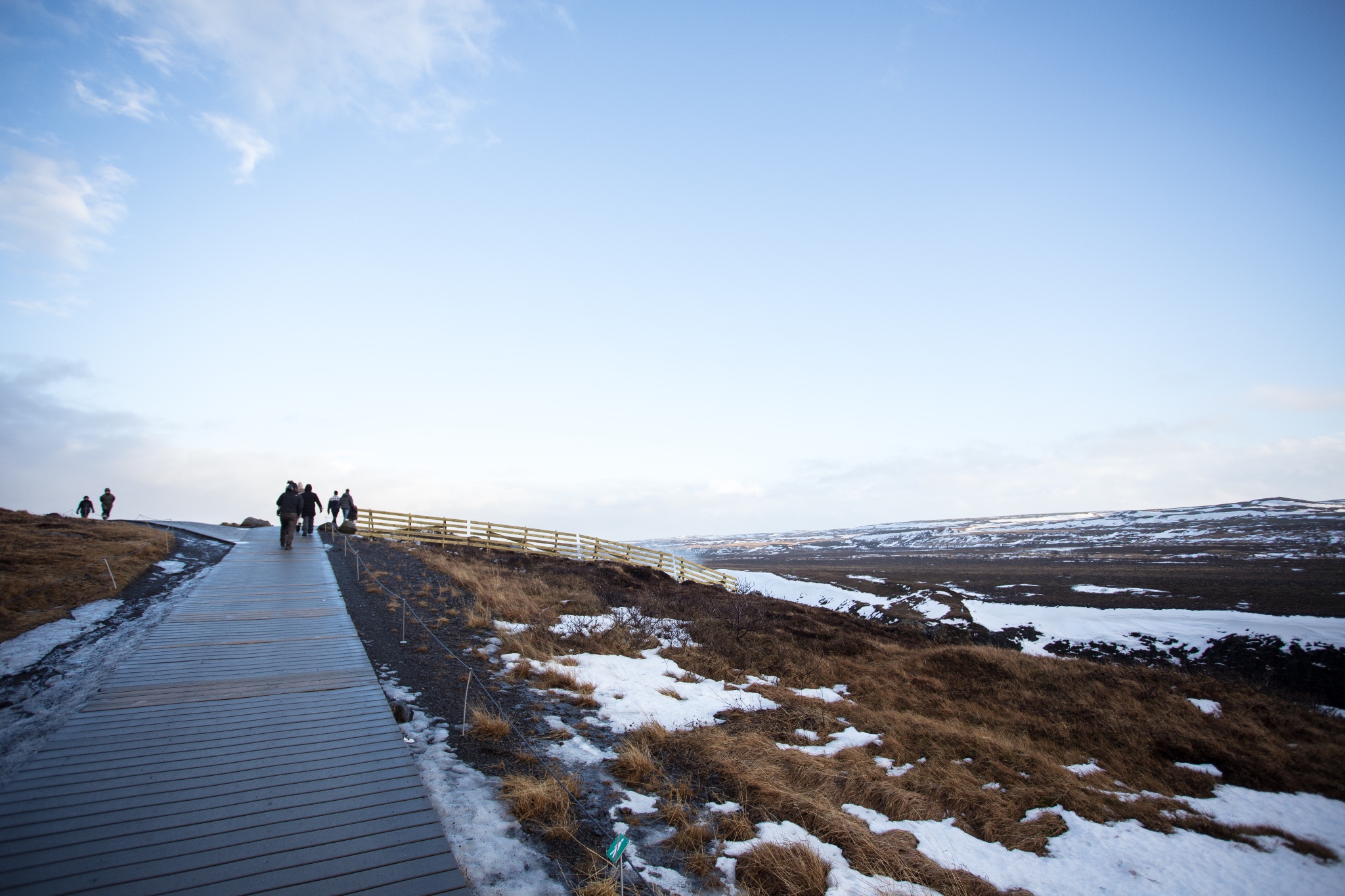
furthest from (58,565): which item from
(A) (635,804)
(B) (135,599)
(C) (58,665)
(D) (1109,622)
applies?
(D) (1109,622)

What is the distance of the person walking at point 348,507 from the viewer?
81.8 feet

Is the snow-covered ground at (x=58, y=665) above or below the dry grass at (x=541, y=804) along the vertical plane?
above

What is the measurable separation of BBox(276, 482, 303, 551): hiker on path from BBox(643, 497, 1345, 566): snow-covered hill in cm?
7394

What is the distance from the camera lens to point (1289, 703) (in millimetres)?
10625

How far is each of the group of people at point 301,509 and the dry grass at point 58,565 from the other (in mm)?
2862

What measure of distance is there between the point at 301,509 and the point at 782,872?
2167 centimetres

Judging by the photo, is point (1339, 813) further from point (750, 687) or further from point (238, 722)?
point (238, 722)

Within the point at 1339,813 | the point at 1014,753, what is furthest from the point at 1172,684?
the point at 1014,753

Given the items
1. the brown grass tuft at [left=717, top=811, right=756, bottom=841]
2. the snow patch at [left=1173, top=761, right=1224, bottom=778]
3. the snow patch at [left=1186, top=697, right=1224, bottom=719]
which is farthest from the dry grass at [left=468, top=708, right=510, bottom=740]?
the snow patch at [left=1186, top=697, right=1224, bottom=719]

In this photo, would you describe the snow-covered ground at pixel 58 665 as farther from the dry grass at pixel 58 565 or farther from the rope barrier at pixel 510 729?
the rope barrier at pixel 510 729

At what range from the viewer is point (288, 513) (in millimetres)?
17234

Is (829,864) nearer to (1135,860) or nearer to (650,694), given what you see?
(1135,860)

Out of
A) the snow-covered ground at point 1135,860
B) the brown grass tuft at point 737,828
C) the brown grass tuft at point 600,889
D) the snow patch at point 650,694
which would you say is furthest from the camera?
the snow patch at point 650,694

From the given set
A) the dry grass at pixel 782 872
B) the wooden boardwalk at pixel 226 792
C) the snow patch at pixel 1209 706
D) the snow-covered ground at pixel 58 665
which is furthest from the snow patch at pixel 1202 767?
the snow-covered ground at pixel 58 665
